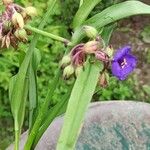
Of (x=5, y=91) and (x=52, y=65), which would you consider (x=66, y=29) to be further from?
(x=5, y=91)

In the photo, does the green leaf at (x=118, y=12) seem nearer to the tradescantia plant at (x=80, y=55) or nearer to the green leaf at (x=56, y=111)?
the tradescantia plant at (x=80, y=55)

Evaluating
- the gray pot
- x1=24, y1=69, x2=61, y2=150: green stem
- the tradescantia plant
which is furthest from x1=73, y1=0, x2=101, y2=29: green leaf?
the gray pot

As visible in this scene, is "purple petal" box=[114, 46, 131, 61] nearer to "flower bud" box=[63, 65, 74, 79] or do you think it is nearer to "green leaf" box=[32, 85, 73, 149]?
"flower bud" box=[63, 65, 74, 79]

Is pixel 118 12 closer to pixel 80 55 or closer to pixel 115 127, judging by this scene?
pixel 80 55

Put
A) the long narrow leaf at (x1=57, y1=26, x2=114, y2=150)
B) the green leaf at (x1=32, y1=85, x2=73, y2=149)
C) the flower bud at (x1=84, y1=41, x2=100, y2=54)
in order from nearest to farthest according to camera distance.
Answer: the flower bud at (x1=84, y1=41, x2=100, y2=54)
the long narrow leaf at (x1=57, y1=26, x2=114, y2=150)
the green leaf at (x1=32, y1=85, x2=73, y2=149)

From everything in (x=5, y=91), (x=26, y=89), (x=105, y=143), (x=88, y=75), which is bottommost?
(x=5, y=91)

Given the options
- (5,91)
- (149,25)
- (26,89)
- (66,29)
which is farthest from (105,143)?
(149,25)

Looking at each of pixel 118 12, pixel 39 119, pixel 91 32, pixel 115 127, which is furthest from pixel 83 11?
pixel 115 127
